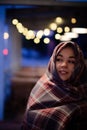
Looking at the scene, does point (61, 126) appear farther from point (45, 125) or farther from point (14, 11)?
point (14, 11)

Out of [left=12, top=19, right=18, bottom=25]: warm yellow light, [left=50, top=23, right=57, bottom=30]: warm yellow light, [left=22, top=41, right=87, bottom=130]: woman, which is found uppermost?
[left=12, top=19, right=18, bottom=25]: warm yellow light

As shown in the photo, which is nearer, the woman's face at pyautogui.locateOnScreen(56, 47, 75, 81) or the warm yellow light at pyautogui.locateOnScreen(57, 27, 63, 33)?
the woman's face at pyautogui.locateOnScreen(56, 47, 75, 81)

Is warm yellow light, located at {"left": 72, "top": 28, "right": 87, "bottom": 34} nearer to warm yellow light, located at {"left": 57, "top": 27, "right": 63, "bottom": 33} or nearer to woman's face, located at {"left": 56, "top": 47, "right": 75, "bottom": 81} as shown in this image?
warm yellow light, located at {"left": 57, "top": 27, "right": 63, "bottom": 33}

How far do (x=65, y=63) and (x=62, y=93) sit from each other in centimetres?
20

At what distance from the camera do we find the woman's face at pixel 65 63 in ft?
5.56

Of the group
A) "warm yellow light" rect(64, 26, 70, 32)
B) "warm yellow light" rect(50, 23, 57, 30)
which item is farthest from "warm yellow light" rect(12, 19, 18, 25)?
"warm yellow light" rect(64, 26, 70, 32)

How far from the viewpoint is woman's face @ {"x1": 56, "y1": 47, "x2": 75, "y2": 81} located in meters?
1.69

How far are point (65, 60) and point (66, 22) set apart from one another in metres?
0.68

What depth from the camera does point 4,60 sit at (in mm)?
2379

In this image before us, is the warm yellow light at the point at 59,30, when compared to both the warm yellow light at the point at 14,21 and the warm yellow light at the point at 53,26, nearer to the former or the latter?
the warm yellow light at the point at 53,26

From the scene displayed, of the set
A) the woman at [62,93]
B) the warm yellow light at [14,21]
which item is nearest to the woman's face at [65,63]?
the woman at [62,93]

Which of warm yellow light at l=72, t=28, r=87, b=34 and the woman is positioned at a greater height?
warm yellow light at l=72, t=28, r=87, b=34

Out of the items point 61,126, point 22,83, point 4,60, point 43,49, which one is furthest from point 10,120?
point 61,126

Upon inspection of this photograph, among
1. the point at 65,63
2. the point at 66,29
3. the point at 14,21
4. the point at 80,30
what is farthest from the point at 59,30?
the point at 65,63
